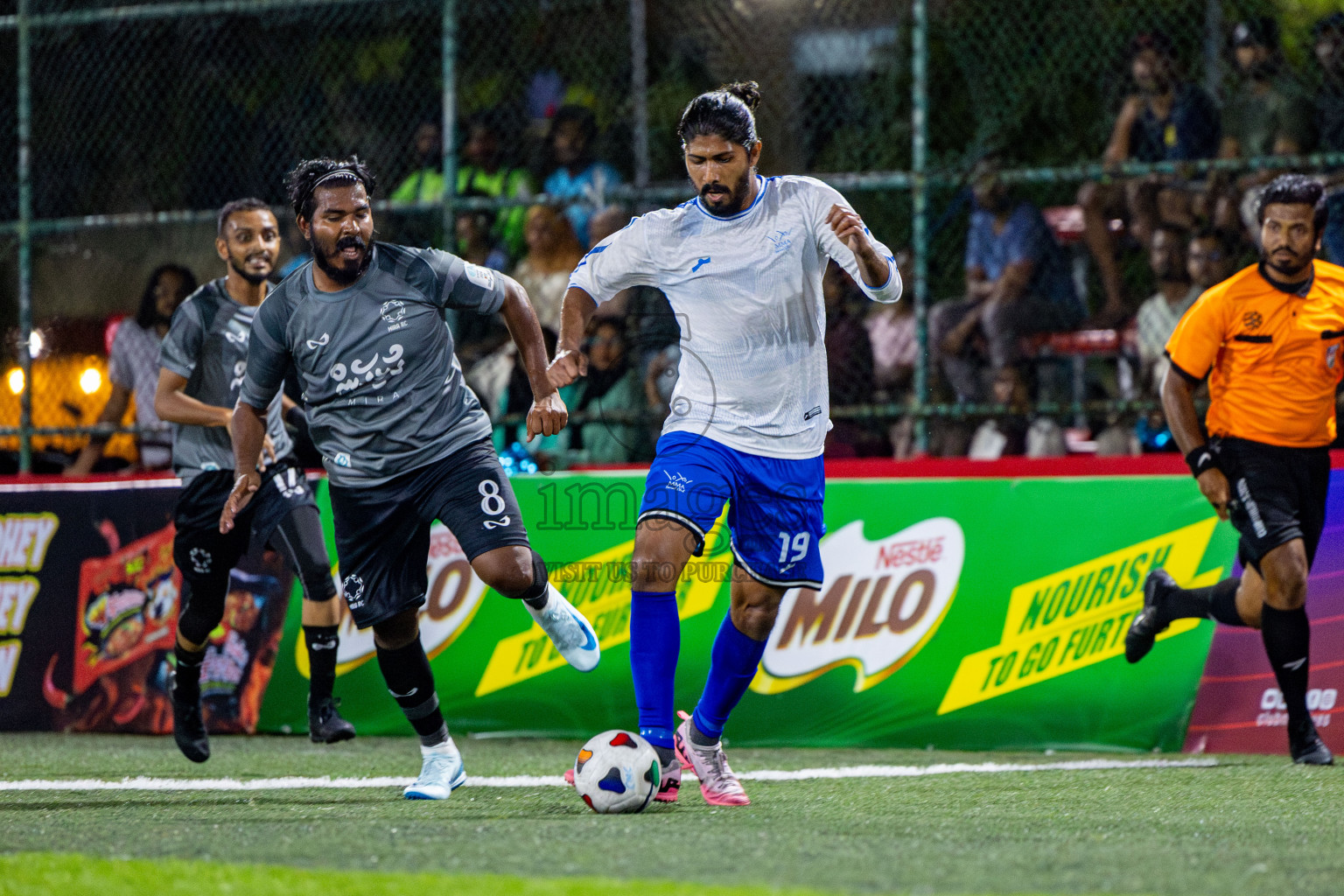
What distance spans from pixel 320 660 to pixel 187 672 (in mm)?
593

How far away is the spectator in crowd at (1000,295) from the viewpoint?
859cm

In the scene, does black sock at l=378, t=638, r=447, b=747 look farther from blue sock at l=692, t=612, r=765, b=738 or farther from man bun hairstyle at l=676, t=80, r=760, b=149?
man bun hairstyle at l=676, t=80, r=760, b=149

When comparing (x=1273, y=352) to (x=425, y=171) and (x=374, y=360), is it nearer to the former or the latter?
(x=374, y=360)

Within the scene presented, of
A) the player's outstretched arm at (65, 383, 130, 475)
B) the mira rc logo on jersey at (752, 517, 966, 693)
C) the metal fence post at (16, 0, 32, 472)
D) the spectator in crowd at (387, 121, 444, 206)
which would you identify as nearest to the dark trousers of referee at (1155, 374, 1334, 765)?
the mira rc logo on jersey at (752, 517, 966, 693)

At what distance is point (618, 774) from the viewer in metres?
5.05

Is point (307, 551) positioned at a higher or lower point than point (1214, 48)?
lower

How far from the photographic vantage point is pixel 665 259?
5.51 meters

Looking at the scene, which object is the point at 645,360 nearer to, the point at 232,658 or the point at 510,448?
the point at 510,448

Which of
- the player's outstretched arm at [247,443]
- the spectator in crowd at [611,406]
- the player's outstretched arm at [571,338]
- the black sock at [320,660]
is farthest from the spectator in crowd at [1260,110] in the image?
the player's outstretched arm at [247,443]

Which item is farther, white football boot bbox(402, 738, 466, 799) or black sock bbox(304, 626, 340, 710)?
black sock bbox(304, 626, 340, 710)

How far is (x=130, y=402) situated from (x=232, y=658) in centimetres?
225

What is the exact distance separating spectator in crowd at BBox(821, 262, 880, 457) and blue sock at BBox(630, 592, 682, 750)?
334 cm

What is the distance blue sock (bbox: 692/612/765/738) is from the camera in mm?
5477

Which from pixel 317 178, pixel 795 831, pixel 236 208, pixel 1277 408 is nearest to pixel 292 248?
pixel 236 208
